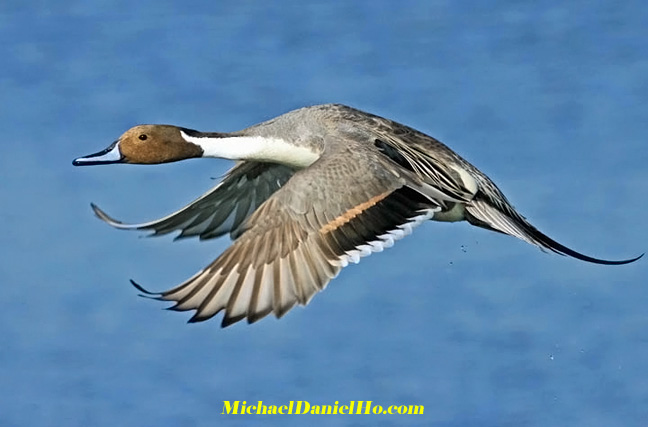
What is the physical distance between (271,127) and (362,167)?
0.64 meters

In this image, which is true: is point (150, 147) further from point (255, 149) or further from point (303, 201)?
point (303, 201)

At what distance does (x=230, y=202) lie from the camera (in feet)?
16.2

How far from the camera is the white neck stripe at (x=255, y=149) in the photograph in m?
4.50

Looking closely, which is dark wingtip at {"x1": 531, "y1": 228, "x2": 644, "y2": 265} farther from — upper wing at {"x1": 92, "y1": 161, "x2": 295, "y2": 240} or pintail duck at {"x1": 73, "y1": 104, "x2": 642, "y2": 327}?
upper wing at {"x1": 92, "y1": 161, "x2": 295, "y2": 240}

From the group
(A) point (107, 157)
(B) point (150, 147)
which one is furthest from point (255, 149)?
(A) point (107, 157)

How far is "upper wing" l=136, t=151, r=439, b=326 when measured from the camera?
12.2 ft

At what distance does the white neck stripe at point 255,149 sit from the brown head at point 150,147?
0.20ft

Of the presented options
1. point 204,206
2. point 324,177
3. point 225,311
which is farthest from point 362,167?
point 204,206

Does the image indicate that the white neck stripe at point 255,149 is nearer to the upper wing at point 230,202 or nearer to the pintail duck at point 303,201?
the pintail duck at point 303,201

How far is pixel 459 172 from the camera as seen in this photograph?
14.9 ft

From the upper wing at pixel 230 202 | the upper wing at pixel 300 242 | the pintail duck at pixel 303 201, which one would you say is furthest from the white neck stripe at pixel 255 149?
the upper wing at pixel 300 242

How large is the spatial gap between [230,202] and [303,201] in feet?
3.58

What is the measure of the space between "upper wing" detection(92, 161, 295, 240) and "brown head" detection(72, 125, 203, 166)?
0.78 ft

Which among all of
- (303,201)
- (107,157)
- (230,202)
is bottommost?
(303,201)
